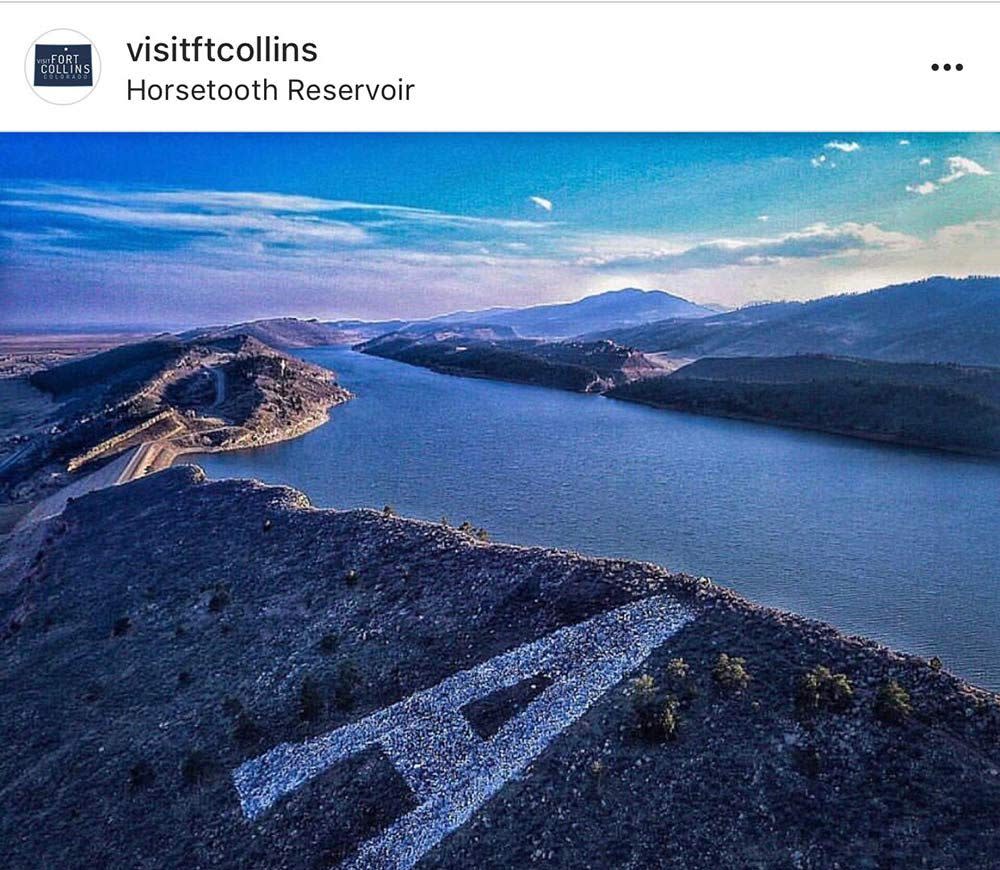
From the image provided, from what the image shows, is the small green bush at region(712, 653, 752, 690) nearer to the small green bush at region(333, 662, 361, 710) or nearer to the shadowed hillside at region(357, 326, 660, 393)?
the small green bush at region(333, 662, 361, 710)

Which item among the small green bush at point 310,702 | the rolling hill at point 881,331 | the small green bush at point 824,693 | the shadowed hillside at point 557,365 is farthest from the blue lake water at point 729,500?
the rolling hill at point 881,331

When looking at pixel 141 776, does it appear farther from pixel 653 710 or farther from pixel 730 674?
pixel 730 674

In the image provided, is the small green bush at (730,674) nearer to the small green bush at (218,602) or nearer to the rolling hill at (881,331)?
the small green bush at (218,602)

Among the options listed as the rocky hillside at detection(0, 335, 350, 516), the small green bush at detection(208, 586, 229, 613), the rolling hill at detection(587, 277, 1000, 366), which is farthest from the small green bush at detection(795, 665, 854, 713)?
the rolling hill at detection(587, 277, 1000, 366)

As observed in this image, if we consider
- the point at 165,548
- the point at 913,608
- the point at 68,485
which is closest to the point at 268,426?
the point at 68,485
